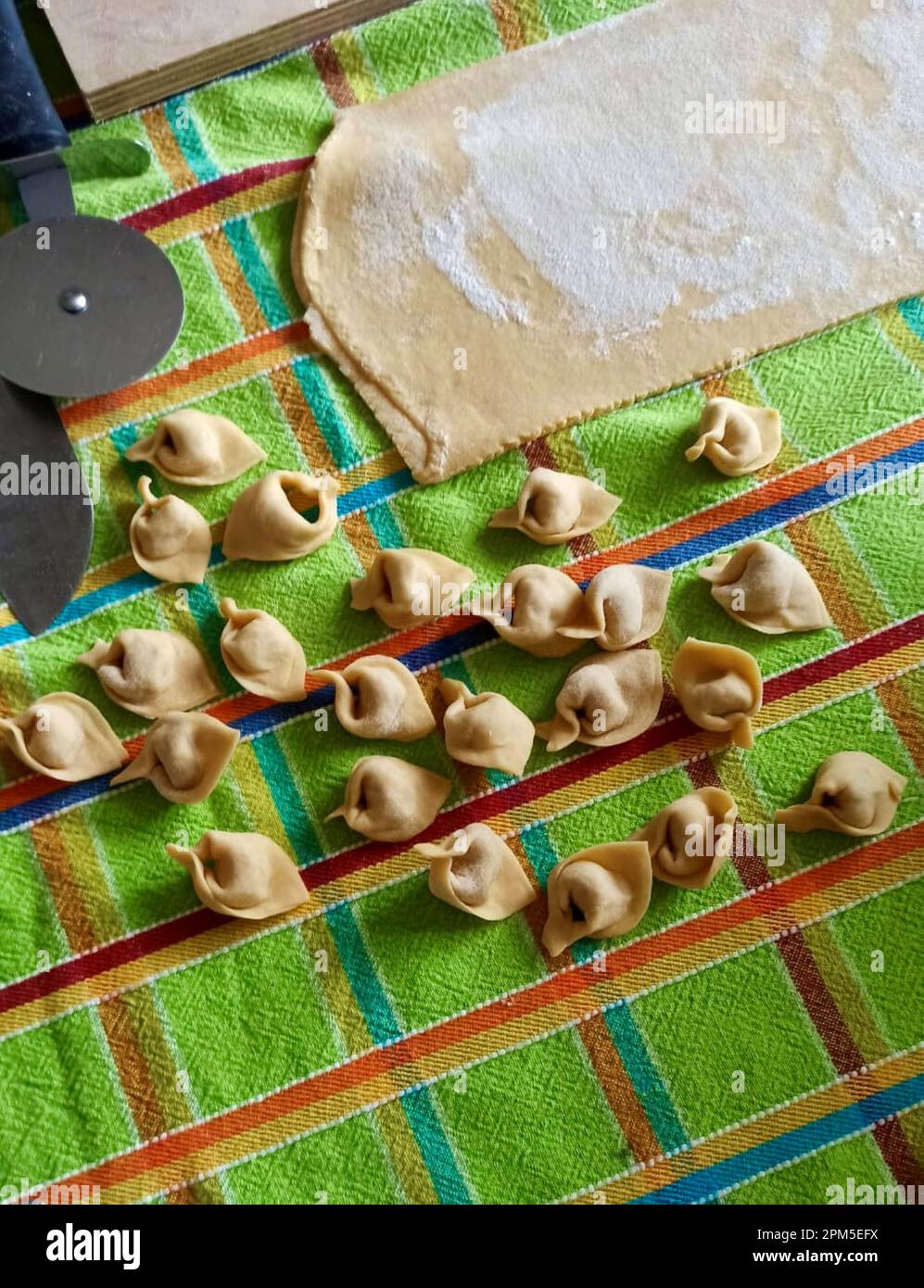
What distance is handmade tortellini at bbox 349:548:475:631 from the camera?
3.12 feet

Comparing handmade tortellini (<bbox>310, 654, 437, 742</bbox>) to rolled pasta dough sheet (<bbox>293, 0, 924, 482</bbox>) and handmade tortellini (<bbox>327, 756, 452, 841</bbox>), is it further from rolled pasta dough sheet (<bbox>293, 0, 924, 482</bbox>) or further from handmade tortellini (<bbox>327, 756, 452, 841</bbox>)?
rolled pasta dough sheet (<bbox>293, 0, 924, 482</bbox>)

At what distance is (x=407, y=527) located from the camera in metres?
1.01

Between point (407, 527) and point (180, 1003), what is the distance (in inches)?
15.3

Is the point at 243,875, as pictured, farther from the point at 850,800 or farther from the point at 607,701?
the point at 850,800

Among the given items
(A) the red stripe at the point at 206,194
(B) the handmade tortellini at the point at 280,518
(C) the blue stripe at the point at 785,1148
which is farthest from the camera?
(A) the red stripe at the point at 206,194

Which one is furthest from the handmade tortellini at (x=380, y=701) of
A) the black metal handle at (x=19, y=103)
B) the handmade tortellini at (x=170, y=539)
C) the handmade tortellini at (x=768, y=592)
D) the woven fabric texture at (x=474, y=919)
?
the black metal handle at (x=19, y=103)

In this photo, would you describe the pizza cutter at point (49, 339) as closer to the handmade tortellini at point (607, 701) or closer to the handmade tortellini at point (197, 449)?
the handmade tortellini at point (197, 449)

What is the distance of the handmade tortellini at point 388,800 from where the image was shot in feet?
2.98

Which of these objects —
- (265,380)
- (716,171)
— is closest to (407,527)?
(265,380)

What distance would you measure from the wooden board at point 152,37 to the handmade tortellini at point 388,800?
2.06 ft

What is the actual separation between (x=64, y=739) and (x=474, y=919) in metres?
0.32

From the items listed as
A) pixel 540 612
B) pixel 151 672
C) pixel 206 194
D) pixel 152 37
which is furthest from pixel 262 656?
pixel 152 37

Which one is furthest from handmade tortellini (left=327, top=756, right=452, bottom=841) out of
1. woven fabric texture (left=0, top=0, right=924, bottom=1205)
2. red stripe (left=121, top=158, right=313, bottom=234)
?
red stripe (left=121, top=158, right=313, bottom=234)

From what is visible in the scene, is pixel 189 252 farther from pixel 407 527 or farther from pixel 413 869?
pixel 413 869
